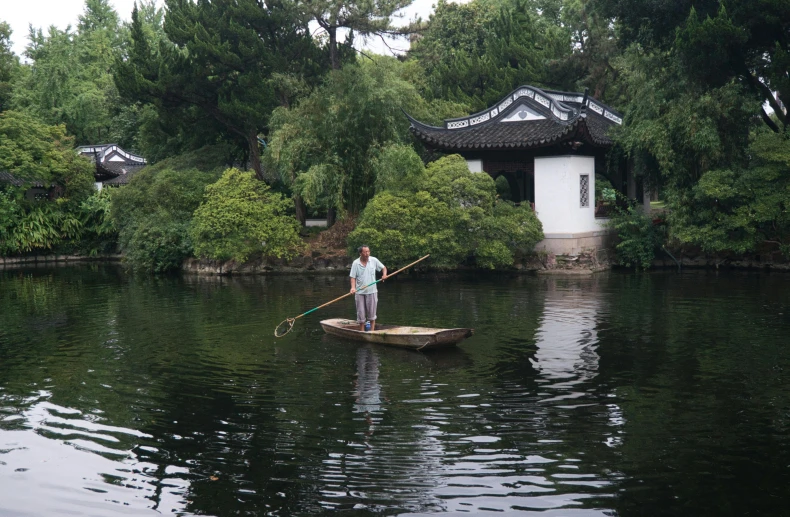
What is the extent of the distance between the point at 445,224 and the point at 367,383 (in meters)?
14.0

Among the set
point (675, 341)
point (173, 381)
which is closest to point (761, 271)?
point (675, 341)

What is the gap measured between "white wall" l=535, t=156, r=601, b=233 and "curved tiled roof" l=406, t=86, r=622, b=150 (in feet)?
2.88

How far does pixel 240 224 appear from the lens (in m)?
27.3

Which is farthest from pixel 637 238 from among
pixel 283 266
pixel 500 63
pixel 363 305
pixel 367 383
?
pixel 367 383

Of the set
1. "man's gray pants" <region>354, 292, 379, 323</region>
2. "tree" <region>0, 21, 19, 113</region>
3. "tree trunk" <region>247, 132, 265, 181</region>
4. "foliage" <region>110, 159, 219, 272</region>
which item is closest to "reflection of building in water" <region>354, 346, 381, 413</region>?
"man's gray pants" <region>354, 292, 379, 323</region>

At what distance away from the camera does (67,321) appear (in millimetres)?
17312

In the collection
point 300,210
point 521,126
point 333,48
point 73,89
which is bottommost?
point 300,210

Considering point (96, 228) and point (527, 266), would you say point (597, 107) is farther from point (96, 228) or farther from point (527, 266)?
point (96, 228)

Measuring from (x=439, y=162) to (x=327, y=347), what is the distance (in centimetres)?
1319

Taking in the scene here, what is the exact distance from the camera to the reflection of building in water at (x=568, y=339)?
11.1 metres

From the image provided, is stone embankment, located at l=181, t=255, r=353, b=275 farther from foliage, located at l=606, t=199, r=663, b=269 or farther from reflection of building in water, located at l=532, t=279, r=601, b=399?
reflection of building in water, located at l=532, t=279, r=601, b=399

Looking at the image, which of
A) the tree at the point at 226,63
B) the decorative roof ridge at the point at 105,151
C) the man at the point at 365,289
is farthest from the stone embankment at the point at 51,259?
the man at the point at 365,289

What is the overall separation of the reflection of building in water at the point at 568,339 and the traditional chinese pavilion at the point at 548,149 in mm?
5639

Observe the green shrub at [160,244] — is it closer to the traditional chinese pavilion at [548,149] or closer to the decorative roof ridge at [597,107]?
the traditional chinese pavilion at [548,149]
